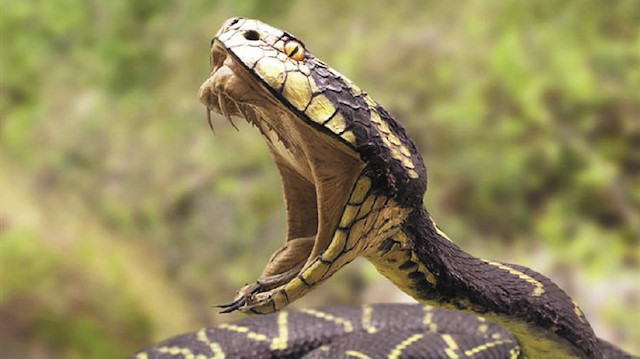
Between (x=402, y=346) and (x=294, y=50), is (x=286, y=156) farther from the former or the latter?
(x=402, y=346)

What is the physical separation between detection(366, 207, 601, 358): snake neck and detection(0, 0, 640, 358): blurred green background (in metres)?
1.91

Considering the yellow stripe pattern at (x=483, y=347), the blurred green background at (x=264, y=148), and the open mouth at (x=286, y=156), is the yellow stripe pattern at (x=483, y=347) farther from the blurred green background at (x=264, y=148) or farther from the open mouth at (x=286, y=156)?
the blurred green background at (x=264, y=148)

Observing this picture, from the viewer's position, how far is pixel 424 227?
1498mm

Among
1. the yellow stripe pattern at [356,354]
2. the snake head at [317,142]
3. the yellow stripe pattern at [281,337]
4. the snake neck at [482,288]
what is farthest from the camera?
the yellow stripe pattern at [281,337]

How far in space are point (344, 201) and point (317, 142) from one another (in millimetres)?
127

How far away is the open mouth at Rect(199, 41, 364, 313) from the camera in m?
1.21

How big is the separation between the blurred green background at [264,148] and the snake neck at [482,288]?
1.91 meters

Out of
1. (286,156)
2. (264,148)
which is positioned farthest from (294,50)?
(264,148)

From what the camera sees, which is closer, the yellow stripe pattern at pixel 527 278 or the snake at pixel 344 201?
the snake at pixel 344 201

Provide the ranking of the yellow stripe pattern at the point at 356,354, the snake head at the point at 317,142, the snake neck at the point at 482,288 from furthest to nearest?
the yellow stripe pattern at the point at 356,354 < the snake neck at the point at 482,288 < the snake head at the point at 317,142

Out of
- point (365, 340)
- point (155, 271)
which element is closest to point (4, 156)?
point (155, 271)

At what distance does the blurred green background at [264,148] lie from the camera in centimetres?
395

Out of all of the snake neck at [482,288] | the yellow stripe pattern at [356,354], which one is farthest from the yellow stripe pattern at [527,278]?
the yellow stripe pattern at [356,354]

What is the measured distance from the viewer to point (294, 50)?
4.00 feet
